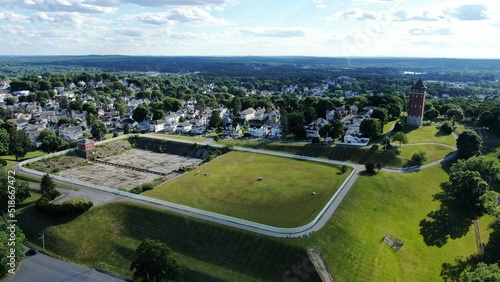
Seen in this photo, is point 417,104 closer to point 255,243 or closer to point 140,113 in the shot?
point 255,243

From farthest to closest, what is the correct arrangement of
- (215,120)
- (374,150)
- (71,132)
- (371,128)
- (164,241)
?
(215,120) → (71,132) → (371,128) → (374,150) → (164,241)

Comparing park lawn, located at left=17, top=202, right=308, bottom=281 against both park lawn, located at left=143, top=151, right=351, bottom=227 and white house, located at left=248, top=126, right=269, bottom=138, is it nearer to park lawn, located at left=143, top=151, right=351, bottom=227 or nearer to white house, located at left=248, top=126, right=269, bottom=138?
park lawn, located at left=143, top=151, right=351, bottom=227

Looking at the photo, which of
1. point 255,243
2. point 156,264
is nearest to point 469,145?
point 255,243

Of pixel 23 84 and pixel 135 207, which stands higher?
pixel 23 84

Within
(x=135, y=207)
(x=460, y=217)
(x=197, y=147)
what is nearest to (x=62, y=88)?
(x=197, y=147)

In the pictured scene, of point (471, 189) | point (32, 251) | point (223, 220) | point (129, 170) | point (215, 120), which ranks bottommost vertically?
point (32, 251)

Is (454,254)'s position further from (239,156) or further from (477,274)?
(239,156)
